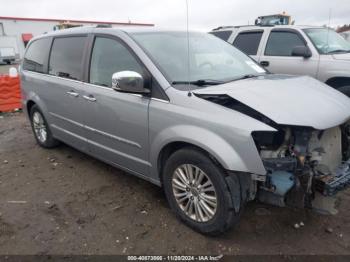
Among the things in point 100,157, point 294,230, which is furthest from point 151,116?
point 294,230

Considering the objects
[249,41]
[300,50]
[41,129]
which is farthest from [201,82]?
[249,41]

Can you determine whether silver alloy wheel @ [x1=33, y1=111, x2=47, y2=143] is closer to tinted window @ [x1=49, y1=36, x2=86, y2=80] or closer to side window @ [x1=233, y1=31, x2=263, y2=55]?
tinted window @ [x1=49, y1=36, x2=86, y2=80]

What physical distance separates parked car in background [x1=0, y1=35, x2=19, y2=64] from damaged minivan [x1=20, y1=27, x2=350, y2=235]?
1189 inches

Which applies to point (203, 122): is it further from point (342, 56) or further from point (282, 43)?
point (282, 43)

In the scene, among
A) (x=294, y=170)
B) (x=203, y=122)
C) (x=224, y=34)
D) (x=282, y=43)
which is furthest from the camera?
(x=224, y=34)

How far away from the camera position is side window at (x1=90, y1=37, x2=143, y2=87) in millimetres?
3392

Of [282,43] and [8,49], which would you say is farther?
[8,49]

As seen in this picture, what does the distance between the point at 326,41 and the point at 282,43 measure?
32.2 inches

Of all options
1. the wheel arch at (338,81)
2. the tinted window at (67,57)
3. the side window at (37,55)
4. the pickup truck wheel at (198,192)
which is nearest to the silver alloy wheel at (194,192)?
the pickup truck wheel at (198,192)

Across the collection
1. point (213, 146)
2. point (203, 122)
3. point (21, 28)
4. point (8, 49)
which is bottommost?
point (213, 146)

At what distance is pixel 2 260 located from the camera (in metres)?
2.76

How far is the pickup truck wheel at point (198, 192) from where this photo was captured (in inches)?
107

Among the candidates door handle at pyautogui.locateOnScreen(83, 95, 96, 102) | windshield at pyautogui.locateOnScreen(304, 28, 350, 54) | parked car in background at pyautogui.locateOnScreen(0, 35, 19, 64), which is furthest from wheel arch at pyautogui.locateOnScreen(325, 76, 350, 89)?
parked car in background at pyautogui.locateOnScreen(0, 35, 19, 64)

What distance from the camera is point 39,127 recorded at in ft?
17.5
